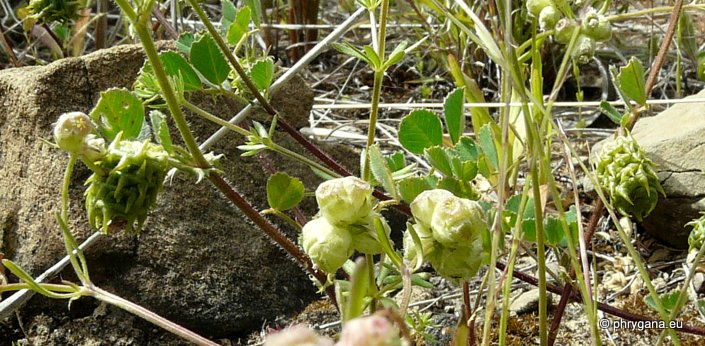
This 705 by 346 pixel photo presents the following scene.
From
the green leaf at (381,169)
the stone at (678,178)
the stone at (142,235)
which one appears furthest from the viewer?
the stone at (678,178)

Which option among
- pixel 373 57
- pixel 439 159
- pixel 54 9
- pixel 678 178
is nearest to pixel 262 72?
pixel 373 57

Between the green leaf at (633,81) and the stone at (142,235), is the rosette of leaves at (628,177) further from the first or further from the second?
the stone at (142,235)

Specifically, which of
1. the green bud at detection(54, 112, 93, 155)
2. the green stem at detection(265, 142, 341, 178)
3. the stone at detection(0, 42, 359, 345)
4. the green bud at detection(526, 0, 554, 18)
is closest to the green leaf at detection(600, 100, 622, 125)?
the green bud at detection(526, 0, 554, 18)

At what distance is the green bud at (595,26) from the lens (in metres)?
1.14

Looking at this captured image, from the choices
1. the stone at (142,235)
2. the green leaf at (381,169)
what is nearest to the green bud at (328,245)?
the green leaf at (381,169)

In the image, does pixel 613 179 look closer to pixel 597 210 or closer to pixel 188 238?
pixel 597 210

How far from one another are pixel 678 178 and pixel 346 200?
120 centimetres

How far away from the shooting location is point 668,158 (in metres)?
1.72

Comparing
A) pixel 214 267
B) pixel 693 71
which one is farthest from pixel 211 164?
pixel 693 71

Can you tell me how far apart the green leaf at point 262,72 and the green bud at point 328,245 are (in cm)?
42

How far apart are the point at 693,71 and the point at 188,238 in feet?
5.97

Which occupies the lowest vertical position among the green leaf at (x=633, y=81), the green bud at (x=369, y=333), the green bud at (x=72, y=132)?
the green leaf at (x=633, y=81)

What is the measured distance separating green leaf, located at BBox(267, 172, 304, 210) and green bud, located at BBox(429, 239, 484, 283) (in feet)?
1.04

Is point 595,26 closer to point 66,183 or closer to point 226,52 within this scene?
point 226,52
